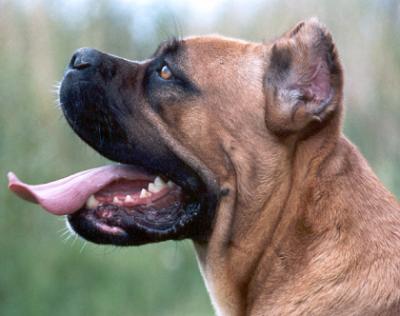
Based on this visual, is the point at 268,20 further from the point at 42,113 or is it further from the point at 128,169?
the point at 128,169

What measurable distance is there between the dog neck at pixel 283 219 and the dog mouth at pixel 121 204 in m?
0.19

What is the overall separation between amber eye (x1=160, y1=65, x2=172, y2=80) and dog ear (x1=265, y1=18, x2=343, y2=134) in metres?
0.42

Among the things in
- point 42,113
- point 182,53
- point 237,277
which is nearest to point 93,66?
point 182,53

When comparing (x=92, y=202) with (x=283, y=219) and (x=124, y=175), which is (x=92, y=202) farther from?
(x=283, y=219)

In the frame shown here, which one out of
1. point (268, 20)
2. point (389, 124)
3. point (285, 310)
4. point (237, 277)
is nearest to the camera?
point (285, 310)

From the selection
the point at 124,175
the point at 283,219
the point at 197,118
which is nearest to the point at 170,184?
the point at 124,175

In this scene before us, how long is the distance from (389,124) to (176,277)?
236cm

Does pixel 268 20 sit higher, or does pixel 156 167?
pixel 156 167

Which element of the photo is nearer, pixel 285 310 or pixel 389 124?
pixel 285 310

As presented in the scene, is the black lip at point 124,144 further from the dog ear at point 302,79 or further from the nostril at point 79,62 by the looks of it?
the dog ear at point 302,79

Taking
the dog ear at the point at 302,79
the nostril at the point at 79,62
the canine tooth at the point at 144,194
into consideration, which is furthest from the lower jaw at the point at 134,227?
the nostril at the point at 79,62

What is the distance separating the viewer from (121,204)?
3857 millimetres

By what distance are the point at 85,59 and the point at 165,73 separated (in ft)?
1.14

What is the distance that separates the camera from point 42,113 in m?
7.70
